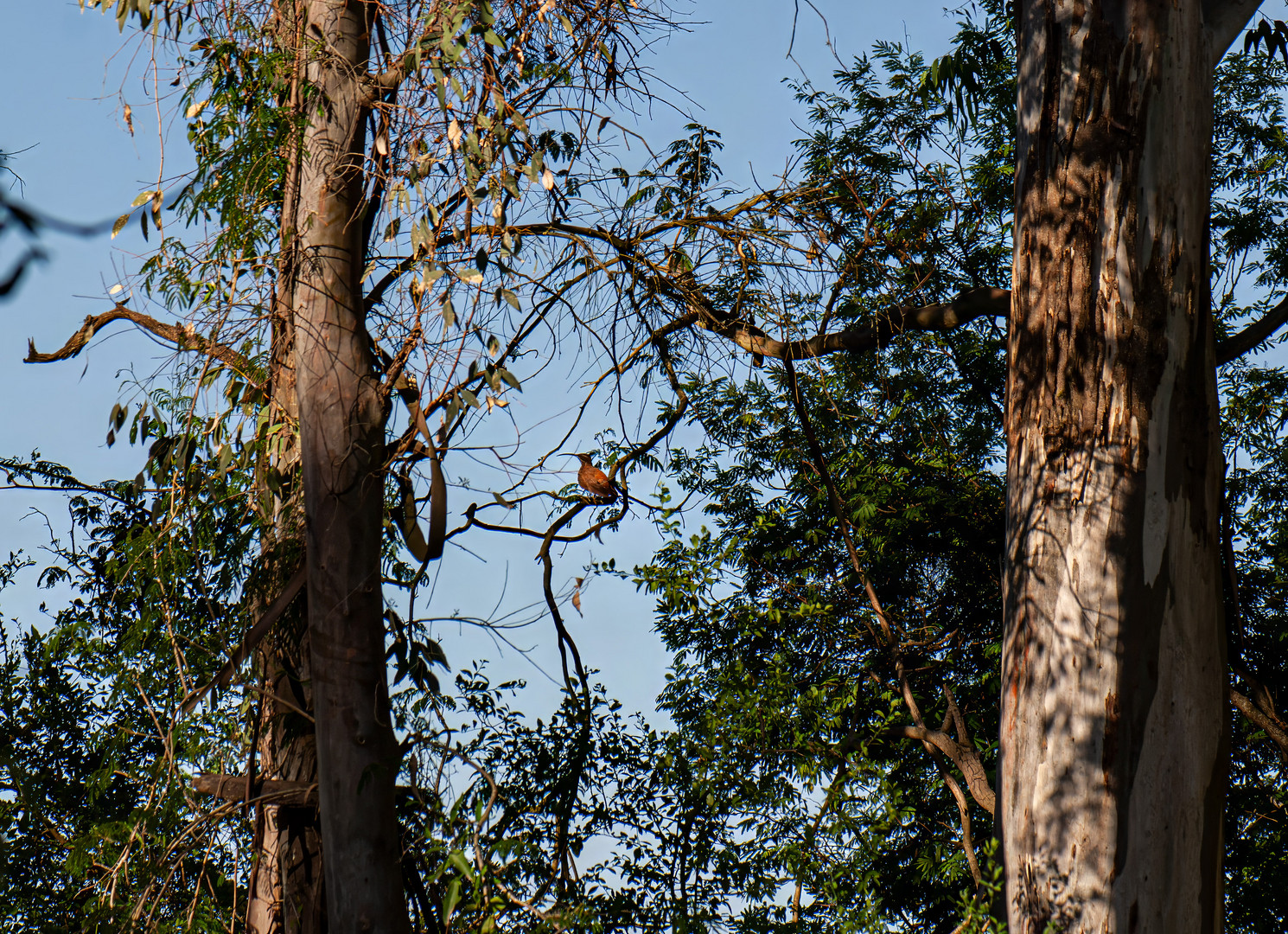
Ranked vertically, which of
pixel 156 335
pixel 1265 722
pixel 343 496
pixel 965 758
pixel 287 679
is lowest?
pixel 287 679

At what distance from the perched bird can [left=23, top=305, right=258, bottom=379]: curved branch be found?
1.06m

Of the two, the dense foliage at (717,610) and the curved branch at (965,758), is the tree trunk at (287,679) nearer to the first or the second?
the dense foliage at (717,610)

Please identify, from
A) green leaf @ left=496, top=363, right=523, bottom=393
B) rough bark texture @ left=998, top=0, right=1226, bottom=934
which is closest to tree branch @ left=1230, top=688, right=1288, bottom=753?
rough bark texture @ left=998, top=0, right=1226, bottom=934

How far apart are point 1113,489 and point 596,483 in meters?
1.55

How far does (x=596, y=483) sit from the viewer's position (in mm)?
3525

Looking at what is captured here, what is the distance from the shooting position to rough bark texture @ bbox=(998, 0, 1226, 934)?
2467 millimetres

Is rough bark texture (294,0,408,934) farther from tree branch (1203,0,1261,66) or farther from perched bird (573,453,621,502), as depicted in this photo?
tree branch (1203,0,1261,66)

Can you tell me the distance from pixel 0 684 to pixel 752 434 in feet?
17.3


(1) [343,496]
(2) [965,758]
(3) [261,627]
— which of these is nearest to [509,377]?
(1) [343,496]

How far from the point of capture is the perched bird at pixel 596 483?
3492 mm

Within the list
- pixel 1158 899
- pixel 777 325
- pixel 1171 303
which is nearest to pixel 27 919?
pixel 777 325

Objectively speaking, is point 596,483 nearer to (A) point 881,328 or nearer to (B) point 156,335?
(A) point 881,328

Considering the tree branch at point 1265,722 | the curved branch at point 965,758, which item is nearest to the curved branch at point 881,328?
the curved branch at point 965,758

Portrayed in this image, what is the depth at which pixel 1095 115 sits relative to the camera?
2846 mm
